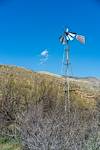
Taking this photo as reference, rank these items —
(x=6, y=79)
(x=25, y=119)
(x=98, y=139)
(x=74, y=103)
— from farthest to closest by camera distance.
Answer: (x=6, y=79), (x=74, y=103), (x=25, y=119), (x=98, y=139)

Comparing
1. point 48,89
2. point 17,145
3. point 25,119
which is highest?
point 48,89

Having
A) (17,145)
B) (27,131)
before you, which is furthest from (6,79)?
(27,131)

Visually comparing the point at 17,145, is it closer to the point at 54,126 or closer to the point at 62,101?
the point at 54,126

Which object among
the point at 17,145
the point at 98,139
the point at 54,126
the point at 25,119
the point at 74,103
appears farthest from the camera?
the point at 74,103

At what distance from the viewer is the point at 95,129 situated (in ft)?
47.1

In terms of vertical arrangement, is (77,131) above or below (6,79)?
below

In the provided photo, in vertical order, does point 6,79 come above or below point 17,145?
above

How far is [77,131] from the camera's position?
14.3 metres

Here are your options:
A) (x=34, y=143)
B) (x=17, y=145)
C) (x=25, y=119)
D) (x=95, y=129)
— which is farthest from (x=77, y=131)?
(x=17, y=145)

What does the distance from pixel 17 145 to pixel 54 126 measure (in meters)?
3.84

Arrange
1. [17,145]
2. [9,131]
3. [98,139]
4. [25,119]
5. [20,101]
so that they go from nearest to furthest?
[98,139], [25,119], [17,145], [9,131], [20,101]

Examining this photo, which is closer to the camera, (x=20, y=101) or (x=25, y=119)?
(x=25, y=119)

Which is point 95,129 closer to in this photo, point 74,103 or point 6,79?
point 74,103

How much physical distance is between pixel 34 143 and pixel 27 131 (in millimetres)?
1181
